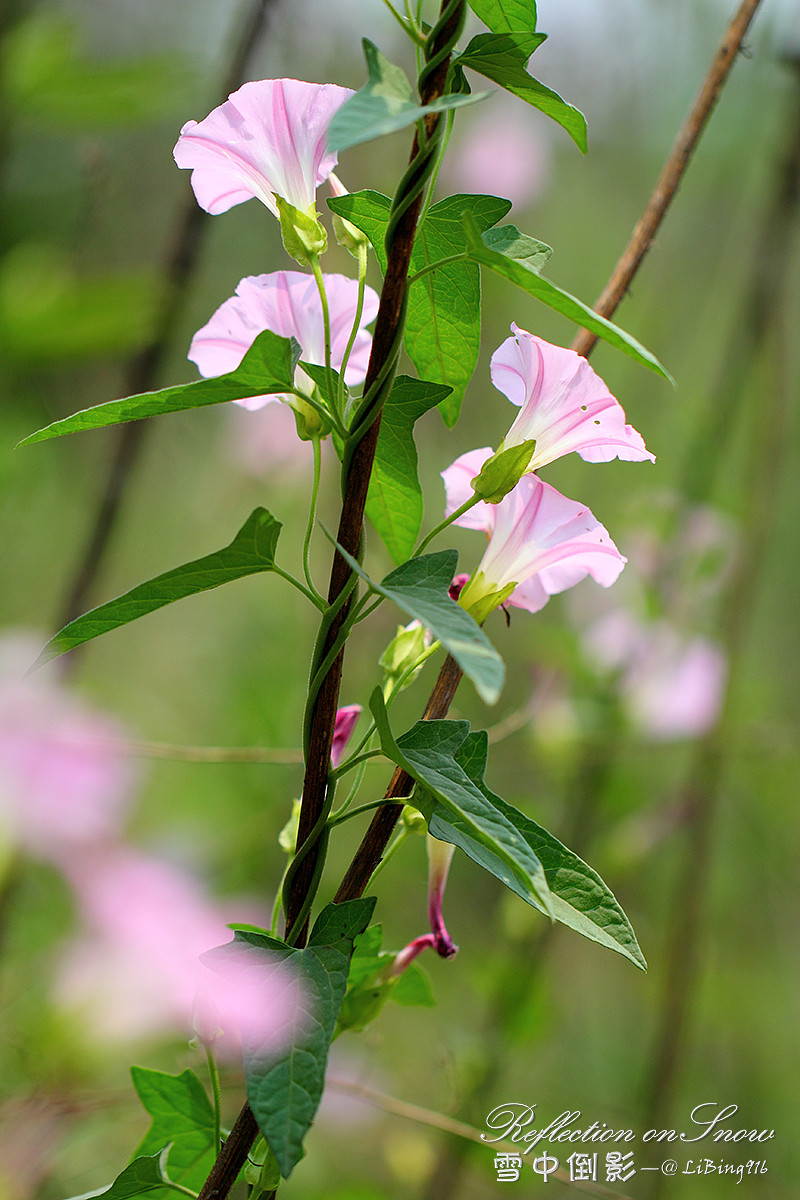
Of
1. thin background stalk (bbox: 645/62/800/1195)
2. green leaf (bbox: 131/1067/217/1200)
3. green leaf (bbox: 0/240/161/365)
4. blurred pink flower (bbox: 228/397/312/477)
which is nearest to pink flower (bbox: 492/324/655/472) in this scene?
green leaf (bbox: 131/1067/217/1200)

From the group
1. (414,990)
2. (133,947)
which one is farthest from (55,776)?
(414,990)

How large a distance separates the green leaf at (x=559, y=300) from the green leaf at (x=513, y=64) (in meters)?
0.05

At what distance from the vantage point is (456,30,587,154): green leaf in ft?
0.75

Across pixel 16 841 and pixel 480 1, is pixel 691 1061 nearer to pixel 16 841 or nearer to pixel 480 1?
pixel 16 841

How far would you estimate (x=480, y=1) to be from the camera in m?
0.24

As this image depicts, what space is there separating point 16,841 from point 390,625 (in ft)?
2.05

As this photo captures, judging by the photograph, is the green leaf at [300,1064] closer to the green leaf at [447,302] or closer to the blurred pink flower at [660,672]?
the green leaf at [447,302]

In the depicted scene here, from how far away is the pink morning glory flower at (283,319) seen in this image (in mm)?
274

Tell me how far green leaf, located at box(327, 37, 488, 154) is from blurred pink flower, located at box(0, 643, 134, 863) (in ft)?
0.92

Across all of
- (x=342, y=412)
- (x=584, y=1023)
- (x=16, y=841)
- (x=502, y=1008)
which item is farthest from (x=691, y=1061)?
(x=342, y=412)

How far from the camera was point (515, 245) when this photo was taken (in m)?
0.24

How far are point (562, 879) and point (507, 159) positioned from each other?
43.1 inches

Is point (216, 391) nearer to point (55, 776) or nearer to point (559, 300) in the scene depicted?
point (559, 300)

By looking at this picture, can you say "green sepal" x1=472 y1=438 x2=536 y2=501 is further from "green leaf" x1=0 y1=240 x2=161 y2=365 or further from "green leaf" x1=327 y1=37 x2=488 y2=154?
"green leaf" x1=0 y1=240 x2=161 y2=365
